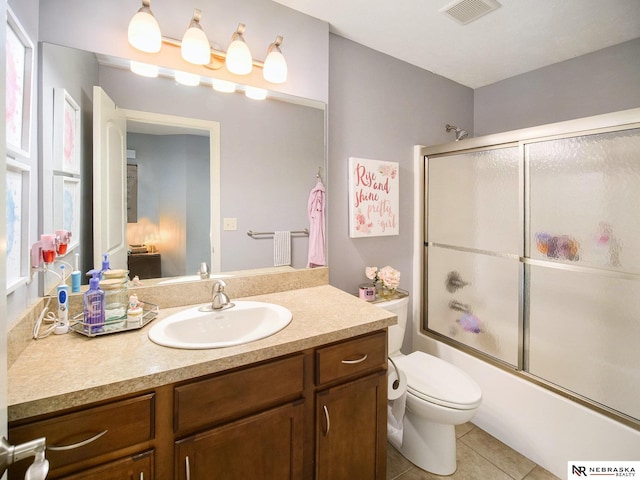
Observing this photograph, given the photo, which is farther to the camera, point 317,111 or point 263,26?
point 317,111

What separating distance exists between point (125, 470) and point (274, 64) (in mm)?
1645

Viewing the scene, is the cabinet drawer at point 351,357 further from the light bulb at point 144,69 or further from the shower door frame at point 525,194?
the light bulb at point 144,69

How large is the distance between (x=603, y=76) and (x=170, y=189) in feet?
8.73

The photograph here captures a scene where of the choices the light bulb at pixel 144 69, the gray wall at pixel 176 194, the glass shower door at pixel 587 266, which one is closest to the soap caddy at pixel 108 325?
the gray wall at pixel 176 194

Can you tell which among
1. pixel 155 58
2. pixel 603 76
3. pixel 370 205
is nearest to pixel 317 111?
pixel 370 205

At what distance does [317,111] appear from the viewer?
5.71ft

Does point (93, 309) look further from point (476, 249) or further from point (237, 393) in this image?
point (476, 249)

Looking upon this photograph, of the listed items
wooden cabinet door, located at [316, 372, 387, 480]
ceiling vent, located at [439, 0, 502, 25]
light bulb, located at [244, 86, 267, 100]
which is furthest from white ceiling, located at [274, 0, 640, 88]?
wooden cabinet door, located at [316, 372, 387, 480]

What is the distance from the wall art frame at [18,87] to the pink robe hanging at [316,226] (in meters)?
1.17

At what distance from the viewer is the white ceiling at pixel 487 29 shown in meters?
1.61

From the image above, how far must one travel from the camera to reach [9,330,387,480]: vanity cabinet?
76 centimetres

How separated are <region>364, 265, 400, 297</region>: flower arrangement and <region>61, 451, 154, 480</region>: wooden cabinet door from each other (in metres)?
1.46

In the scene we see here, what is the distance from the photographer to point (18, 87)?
3.09 ft

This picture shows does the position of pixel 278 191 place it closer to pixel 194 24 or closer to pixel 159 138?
pixel 159 138
